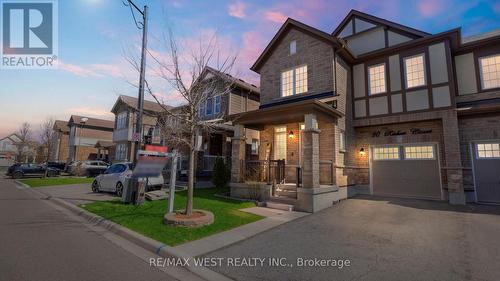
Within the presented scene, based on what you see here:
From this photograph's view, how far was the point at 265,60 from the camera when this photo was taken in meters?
15.9

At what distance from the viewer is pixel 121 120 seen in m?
31.4

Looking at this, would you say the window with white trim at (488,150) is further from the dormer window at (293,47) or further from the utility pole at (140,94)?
the utility pole at (140,94)

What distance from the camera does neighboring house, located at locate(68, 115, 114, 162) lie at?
1555 inches

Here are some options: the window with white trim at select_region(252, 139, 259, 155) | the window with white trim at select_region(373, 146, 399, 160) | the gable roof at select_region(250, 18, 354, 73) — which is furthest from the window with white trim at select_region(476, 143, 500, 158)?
the window with white trim at select_region(252, 139, 259, 155)

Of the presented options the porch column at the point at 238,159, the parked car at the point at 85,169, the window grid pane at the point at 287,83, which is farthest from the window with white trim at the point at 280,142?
the parked car at the point at 85,169

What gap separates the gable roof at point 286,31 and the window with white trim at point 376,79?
1404mm

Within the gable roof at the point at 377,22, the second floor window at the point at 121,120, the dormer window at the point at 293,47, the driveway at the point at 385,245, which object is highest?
the gable roof at the point at 377,22

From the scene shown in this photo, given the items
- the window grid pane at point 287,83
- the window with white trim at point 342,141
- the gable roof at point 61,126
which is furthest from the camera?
the gable roof at point 61,126

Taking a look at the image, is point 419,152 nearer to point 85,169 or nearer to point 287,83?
point 287,83

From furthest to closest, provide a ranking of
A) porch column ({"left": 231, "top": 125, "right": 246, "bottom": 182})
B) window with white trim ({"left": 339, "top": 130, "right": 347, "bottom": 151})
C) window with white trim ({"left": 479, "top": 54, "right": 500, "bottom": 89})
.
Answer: window with white trim ({"left": 339, "top": 130, "right": 347, "bottom": 151}) → porch column ({"left": 231, "top": 125, "right": 246, "bottom": 182}) → window with white trim ({"left": 479, "top": 54, "right": 500, "bottom": 89})

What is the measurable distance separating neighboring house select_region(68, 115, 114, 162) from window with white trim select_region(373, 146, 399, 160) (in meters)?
37.7

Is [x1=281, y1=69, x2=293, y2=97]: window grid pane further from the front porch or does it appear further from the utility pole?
the utility pole

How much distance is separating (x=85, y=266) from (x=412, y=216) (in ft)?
31.8

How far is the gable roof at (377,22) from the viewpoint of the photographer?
520 inches
